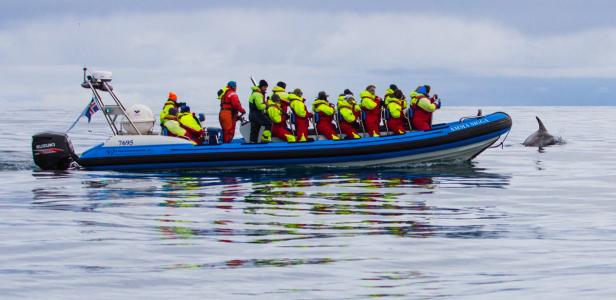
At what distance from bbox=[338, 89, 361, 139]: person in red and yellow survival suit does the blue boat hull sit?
105 cm

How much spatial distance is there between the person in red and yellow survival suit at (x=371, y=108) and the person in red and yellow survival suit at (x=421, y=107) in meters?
0.84

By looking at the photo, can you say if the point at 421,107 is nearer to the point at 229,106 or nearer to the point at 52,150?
the point at 229,106

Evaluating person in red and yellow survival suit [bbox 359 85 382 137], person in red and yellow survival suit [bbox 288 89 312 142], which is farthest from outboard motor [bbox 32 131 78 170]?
person in red and yellow survival suit [bbox 359 85 382 137]

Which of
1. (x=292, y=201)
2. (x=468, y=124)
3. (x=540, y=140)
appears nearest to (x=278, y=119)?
(x=468, y=124)

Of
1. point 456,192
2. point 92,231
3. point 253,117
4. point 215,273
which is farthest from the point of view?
point 253,117

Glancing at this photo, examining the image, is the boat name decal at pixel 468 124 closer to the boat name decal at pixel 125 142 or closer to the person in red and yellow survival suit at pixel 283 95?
the person in red and yellow survival suit at pixel 283 95

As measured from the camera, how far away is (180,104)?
22.8m

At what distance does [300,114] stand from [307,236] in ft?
34.2

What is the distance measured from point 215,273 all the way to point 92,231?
A: 11.8ft

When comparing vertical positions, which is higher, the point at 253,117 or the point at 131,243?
the point at 253,117

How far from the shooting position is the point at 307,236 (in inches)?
475

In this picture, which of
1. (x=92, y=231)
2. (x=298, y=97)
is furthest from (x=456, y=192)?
(x=92, y=231)

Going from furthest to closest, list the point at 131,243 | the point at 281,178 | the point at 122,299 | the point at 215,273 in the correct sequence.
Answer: the point at 281,178 < the point at 131,243 < the point at 215,273 < the point at 122,299

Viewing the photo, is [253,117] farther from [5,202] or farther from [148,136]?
[5,202]
